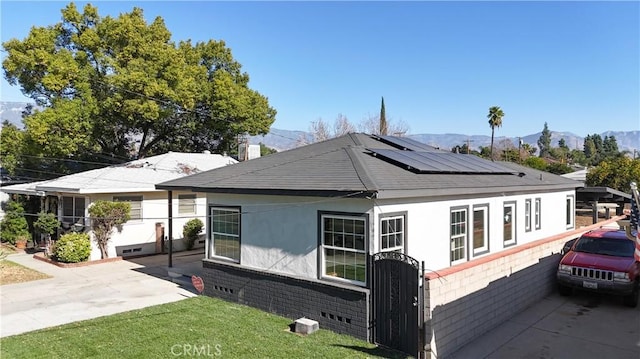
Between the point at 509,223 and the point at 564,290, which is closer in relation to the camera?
the point at 564,290

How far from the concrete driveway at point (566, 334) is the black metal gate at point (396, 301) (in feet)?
3.57

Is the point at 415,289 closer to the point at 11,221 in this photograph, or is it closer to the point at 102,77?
the point at 11,221

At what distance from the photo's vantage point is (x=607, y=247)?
38.9ft

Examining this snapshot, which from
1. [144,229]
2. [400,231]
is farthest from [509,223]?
[144,229]

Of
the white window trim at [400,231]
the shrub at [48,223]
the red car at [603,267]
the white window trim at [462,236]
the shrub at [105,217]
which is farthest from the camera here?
the shrub at [48,223]

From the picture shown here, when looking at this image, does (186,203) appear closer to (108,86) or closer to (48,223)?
(48,223)

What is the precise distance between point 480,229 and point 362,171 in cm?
462

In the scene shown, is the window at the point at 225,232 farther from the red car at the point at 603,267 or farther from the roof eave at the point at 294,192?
the red car at the point at 603,267

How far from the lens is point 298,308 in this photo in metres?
9.70

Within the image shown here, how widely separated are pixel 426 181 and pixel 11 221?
20.2 metres

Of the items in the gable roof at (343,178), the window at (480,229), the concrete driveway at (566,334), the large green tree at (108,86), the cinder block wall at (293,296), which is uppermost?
the large green tree at (108,86)

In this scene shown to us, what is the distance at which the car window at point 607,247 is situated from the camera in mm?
11594

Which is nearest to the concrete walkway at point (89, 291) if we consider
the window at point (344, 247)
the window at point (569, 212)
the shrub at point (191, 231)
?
the shrub at point (191, 231)

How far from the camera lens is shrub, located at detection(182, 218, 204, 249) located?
1945cm
